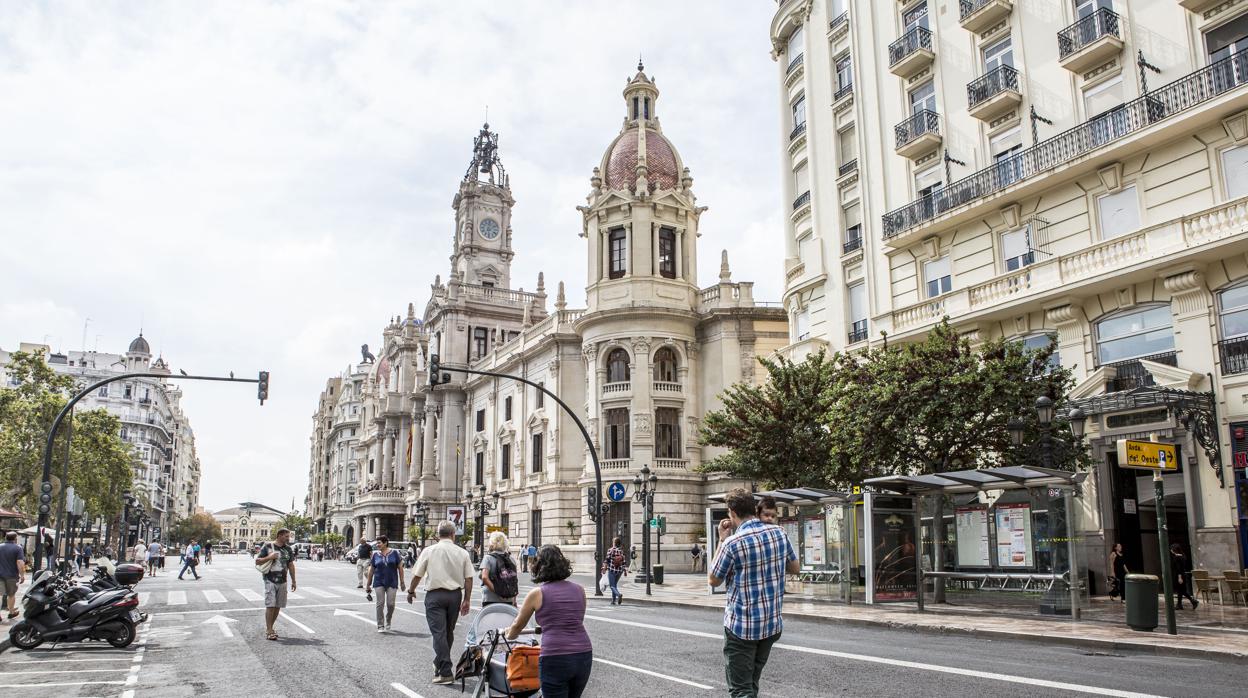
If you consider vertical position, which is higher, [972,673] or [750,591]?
[750,591]

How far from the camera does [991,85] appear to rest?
24.6 meters

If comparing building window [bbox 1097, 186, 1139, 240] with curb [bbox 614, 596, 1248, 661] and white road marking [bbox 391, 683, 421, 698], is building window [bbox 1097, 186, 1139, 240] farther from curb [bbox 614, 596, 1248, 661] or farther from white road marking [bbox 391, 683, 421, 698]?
white road marking [bbox 391, 683, 421, 698]

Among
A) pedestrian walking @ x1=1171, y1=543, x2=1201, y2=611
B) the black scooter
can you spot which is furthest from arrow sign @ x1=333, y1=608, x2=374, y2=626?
pedestrian walking @ x1=1171, y1=543, x2=1201, y2=611

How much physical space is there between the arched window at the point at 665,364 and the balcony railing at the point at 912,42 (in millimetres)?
19351

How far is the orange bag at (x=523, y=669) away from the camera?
251 inches

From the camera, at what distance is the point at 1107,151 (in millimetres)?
20844

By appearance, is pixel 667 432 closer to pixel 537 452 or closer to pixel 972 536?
pixel 537 452

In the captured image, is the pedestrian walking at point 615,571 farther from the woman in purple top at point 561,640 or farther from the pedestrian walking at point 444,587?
the woman in purple top at point 561,640

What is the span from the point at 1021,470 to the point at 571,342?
110 feet

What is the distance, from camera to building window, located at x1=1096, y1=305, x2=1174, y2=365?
66.4 feet

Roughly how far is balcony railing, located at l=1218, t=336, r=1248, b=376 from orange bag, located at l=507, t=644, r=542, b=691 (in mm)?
17965

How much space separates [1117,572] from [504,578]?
638 inches

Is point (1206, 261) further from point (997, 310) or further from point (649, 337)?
point (649, 337)

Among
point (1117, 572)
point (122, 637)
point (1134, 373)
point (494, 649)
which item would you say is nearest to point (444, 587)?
point (494, 649)
